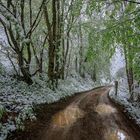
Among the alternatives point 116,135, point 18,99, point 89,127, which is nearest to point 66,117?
point 89,127

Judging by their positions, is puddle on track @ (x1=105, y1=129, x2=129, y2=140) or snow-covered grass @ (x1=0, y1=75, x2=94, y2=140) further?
snow-covered grass @ (x1=0, y1=75, x2=94, y2=140)

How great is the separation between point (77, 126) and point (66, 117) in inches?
66.5

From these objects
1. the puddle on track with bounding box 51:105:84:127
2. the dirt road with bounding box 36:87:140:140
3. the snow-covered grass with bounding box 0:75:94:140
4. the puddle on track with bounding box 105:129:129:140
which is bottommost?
the puddle on track with bounding box 105:129:129:140

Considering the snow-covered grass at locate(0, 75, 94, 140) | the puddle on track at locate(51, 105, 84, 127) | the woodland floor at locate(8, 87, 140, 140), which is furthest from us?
the puddle on track at locate(51, 105, 84, 127)

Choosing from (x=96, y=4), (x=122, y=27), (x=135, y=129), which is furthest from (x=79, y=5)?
(x=135, y=129)

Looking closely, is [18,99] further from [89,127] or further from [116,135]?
[116,135]

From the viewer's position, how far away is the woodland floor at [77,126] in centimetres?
1012

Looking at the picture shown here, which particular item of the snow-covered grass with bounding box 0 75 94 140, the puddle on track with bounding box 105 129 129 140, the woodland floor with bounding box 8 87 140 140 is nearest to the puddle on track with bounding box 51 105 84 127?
the woodland floor with bounding box 8 87 140 140

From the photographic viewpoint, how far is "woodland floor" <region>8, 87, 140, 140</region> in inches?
399

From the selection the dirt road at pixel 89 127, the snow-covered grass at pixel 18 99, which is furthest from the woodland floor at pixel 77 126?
the snow-covered grass at pixel 18 99

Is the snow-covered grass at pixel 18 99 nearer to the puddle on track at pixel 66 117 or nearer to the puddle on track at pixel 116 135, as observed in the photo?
the puddle on track at pixel 66 117

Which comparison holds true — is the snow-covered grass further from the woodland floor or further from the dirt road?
the dirt road

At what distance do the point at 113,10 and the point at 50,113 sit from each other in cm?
732

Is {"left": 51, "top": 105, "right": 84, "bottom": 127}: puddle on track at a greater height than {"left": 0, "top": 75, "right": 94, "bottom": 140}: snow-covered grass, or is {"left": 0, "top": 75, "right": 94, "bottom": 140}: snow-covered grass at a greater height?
{"left": 0, "top": 75, "right": 94, "bottom": 140}: snow-covered grass
